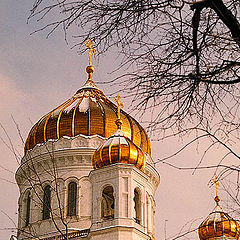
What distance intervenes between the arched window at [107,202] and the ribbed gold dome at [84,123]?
466 cm

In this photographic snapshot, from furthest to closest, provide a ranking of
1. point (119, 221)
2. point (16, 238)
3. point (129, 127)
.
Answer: point (129, 127) → point (16, 238) → point (119, 221)

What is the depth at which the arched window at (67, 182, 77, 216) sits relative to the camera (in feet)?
91.7

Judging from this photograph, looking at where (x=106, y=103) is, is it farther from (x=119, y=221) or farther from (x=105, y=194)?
(x=119, y=221)

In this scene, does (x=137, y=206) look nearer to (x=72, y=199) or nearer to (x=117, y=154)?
(x=117, y=154)

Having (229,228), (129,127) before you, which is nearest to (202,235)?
(229,228)

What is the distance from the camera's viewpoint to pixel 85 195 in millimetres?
28562

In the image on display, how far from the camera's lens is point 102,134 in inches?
1178

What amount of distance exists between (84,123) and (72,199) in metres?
3.87

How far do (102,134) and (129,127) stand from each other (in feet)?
4.95

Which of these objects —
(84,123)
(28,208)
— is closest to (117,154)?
(84,123)

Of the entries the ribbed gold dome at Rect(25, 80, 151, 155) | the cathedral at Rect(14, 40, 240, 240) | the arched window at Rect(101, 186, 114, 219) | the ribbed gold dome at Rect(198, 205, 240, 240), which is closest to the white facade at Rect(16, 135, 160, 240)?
the cathedral at Rect(14, 40, 240, 240)

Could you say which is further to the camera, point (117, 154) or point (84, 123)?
point (84, 123)

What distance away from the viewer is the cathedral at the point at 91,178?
23.9 m

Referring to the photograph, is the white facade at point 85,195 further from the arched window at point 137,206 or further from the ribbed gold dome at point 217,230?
the ribbed gold dome at point 217,230
